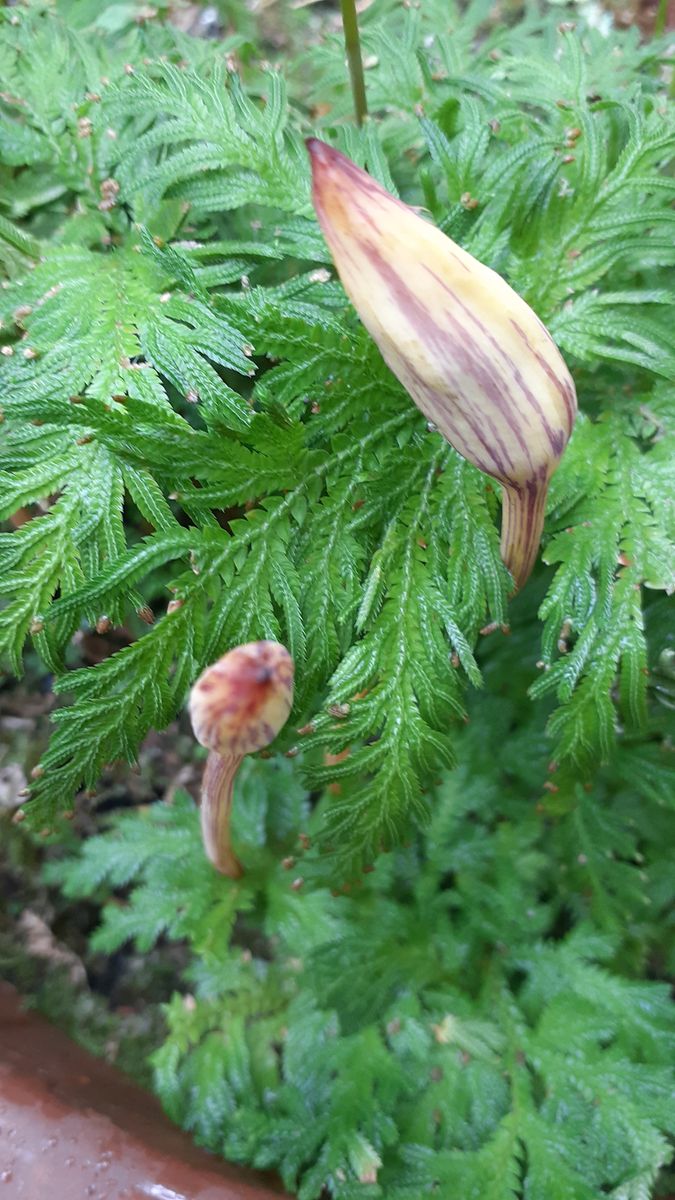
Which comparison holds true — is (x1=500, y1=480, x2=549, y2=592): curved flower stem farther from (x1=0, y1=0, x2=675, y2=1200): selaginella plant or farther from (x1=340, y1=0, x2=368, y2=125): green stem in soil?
(x1=340, y1=0, x2=368, y2=125): green stem in soil

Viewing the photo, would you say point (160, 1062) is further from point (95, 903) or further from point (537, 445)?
point (537, 445)

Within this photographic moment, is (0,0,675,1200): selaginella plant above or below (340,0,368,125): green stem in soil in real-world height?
below

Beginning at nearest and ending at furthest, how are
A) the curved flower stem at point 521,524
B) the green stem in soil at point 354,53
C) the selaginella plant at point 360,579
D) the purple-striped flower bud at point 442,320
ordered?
the purple-striped flower bud at point 442,320 → the curved flower stem at point 521,524 → the selaginella plant at point 360,579 → the green stem in soil at point 354,53

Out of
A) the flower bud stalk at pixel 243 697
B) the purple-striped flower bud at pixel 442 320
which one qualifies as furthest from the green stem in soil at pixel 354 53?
the flower bud stalk at pixel 243 697

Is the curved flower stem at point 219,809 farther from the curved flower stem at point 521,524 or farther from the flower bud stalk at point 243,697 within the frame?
the curved flower stem at point 521,524

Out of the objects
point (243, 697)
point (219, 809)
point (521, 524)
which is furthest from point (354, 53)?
point (219, 809)

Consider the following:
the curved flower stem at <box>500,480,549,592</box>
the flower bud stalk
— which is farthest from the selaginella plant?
the flower bud stalk

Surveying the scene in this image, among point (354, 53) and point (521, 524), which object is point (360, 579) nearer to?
point (521, 524)
